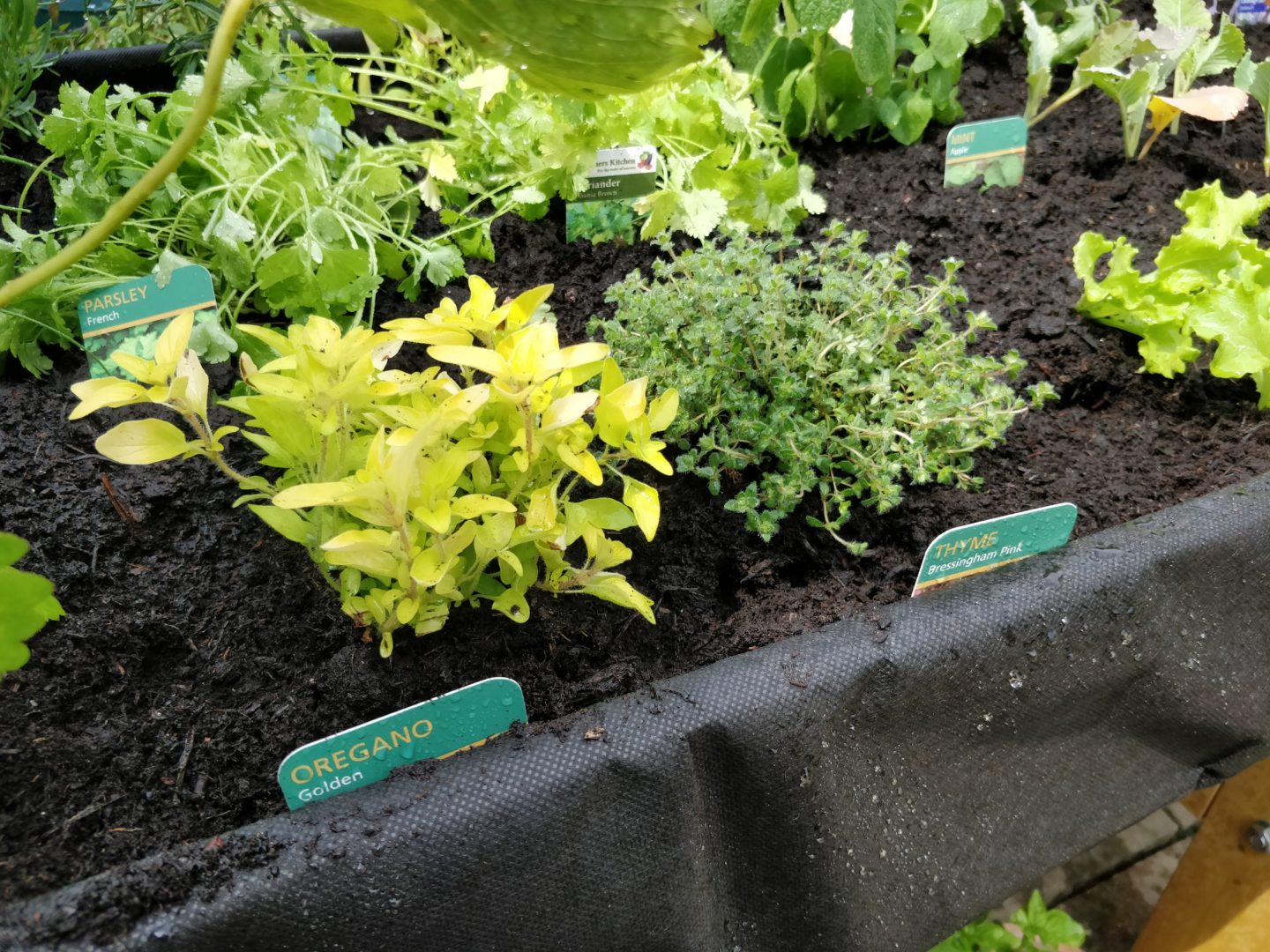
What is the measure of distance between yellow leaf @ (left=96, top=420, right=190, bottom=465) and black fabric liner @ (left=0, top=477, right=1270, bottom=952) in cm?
30

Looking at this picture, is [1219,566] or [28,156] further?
[28,156]

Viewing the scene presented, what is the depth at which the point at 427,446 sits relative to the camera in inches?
26.7

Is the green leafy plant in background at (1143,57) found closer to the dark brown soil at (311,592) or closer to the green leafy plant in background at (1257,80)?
the green leafy plant in background at (1257,80)

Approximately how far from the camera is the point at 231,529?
92 cm

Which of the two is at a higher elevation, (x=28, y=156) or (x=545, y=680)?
(x=28, y=156)

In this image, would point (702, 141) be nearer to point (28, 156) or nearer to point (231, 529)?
point (231, 529)

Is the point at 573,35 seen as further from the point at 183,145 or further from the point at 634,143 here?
the point at 634,143

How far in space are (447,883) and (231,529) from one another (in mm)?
452

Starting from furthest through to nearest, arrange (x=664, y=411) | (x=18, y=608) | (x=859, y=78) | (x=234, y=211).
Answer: (x=859, y=78) → (x=234, y=211) → (x=664, y=411) → (x=18, y=608)

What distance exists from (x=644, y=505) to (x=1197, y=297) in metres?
0.95

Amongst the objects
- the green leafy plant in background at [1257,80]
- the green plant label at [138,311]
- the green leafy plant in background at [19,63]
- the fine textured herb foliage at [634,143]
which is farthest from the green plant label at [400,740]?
the green leafy plant in background at [1257,80]

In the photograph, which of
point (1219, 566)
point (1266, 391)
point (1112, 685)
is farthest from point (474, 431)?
point (1266, 391)

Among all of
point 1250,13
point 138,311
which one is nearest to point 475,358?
point 138,311

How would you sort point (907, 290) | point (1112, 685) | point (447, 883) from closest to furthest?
point (447, 883) → point (1112, 685) → point (907, 290)
